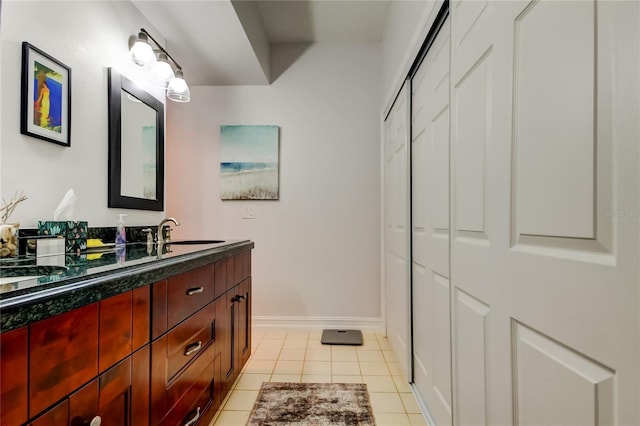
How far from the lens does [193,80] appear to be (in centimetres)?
260

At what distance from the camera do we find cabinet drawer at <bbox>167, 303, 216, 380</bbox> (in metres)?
0.99

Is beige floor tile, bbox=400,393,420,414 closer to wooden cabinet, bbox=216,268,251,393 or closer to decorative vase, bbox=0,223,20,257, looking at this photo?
wooden cabinet, bbox=216,268,251,393

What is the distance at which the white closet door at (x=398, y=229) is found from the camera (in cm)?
182

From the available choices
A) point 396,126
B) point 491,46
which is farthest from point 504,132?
point 396,126

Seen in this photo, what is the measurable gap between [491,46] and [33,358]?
1264mm

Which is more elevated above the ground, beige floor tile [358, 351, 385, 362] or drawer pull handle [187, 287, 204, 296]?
drawer pull handle [187, 287, 204, 296]

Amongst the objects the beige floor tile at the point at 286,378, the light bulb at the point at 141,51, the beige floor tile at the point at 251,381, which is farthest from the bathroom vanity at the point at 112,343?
the light bulb at the point at 141,51

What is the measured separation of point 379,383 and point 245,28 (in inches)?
94.8

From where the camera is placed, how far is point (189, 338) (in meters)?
1.11

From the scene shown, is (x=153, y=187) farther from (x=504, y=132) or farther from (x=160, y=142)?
(x=504, y=132)

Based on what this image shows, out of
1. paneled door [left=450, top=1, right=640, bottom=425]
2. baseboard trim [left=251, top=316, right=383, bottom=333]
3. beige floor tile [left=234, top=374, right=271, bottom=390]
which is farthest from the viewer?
baseboard trim [left=251, top=316, right=383, bottom=333]

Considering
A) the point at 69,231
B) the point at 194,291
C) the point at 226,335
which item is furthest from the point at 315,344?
the point at 69,231

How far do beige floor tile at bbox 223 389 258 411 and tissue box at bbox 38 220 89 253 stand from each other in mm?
1063

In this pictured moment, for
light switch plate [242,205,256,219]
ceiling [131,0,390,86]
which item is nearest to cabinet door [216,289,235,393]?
light switch plate [242,205,256,219]
